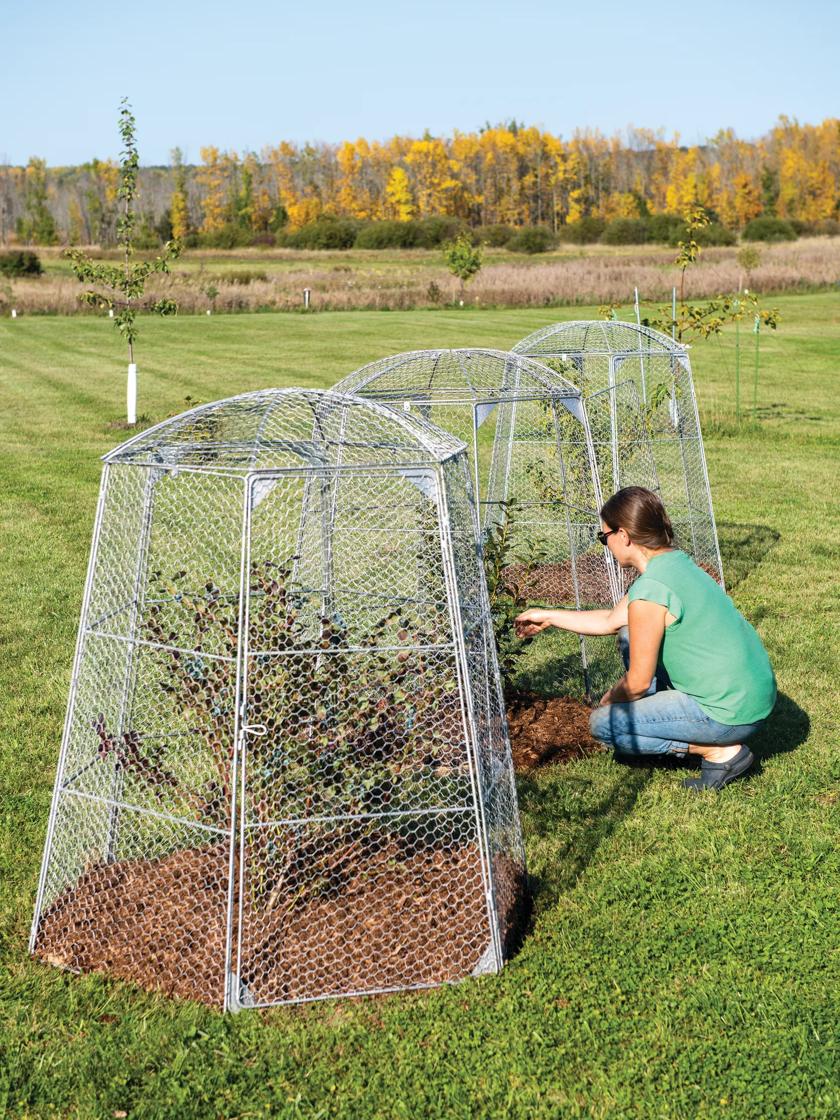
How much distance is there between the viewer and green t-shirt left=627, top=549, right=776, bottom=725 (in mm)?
5023

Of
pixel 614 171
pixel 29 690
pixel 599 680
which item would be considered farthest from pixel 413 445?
pixel 614 171

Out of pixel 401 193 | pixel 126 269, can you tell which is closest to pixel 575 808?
pixel 126 269

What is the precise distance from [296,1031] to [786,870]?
2.23 metres

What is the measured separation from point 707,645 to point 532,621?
2.65 feet

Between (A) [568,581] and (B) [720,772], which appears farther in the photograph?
(A) [568,581]

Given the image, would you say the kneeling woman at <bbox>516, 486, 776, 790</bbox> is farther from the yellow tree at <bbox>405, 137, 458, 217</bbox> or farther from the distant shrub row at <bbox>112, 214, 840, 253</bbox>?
the yellow tree at <bbox>405, 137, 458, 217</bbox>

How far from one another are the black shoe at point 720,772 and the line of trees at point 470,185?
93.7 metres

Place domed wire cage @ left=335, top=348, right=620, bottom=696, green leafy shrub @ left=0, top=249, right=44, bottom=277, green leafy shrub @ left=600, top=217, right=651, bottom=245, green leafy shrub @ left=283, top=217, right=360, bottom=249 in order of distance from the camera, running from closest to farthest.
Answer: domed wire cage @ left=335, top=348, right=620, bottom=696, green leafy shrub @ left=0, top=249, right=44, bottom=277, green leafy shrub @ left=600, top=217, right=651, bottom=245, green leafy shrub @ left=283, top=217, right=360, bottom=249

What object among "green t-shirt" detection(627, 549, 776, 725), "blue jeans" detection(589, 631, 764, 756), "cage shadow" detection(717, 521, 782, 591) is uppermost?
"green t-shirt" detection(627, 549, 776, 725)

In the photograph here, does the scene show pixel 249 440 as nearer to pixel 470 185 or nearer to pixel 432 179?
pixel 432 179

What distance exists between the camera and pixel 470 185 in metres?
120

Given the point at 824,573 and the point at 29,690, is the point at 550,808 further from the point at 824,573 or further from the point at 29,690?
the point at 824,573

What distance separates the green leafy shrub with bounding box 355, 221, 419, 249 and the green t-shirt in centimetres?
7296

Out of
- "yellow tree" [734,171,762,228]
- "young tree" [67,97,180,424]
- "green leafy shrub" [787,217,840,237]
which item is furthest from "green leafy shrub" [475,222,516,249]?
"young tree" [67,97,180,424]
